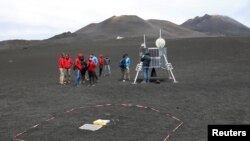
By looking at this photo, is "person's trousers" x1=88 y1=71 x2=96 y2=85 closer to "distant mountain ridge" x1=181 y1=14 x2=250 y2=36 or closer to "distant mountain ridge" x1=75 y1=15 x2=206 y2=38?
"distant mountain ridge" x1=75 y1=15 x2=206 y2=38

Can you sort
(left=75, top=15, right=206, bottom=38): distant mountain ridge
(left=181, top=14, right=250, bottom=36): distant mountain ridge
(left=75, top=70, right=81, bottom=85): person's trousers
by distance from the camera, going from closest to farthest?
(left=75, top=70, right=81, bottom=85): person's trousers, (left=75, top=15, right=206, bottom=38): distant mountain ridge, (left=181, top=14, right=250, bottom=36): distant mountain ridge

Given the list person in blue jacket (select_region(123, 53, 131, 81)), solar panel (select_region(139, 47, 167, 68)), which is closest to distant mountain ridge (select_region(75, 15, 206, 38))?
person in blue jacket (select_region(123, 53, 131, 81))

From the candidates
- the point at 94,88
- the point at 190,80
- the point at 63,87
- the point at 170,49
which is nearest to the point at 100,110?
the point at 94,88

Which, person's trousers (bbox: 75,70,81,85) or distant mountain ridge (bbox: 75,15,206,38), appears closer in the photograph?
person's trousers (bbox: 75,70,81,85)

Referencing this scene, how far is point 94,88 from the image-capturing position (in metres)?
21.9

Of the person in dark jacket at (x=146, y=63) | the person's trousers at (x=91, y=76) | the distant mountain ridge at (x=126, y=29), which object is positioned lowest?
the person's trousers at (x=91, y=76)

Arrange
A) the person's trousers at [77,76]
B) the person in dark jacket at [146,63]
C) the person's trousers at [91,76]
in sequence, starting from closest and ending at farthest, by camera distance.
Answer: the person's trousers at [77,76] < the person in dark jacket at [146,63] < the person's trousers at [91,76]

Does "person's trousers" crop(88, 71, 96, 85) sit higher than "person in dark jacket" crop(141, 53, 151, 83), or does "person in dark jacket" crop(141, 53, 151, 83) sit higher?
"person in dark jacket" crop(141, 53, 151, 83)

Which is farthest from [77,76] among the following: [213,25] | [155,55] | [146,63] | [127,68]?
[213,25]

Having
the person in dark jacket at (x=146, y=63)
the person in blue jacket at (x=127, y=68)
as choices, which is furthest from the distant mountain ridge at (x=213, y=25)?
the person in dark jacket at (x=146, y=63)

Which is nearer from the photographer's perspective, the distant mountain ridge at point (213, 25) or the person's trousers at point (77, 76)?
the person's trousers at point (77, 76)

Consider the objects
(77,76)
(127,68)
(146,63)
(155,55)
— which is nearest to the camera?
(77,76)

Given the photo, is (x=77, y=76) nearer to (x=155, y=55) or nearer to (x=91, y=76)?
(x=91, y=76)

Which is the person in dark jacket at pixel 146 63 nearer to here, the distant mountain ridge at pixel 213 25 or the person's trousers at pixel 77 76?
the person's trousers at pixel 77 76
